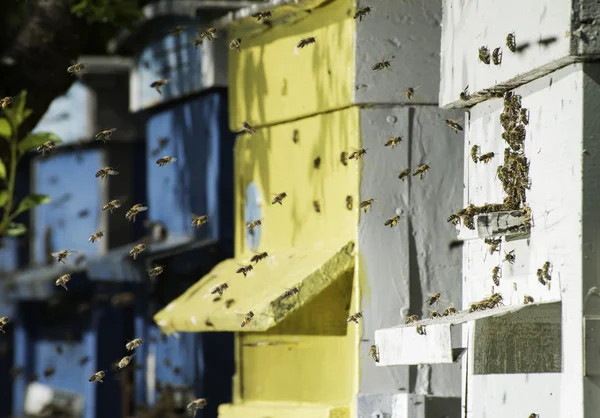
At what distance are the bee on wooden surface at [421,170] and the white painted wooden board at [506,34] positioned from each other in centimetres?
139

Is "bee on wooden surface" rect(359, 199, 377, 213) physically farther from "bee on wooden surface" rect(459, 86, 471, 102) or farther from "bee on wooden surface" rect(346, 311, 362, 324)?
"bee on wooden surface" rect(459, 86, 471, 102)

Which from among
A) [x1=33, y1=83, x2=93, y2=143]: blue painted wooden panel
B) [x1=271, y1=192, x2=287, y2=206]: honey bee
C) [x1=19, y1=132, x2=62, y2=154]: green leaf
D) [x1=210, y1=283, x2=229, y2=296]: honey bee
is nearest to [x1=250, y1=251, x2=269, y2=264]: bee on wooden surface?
[x1=210, y1=283, x2=229, y2=296]: honey bee

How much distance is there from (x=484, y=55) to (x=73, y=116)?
8.18 m

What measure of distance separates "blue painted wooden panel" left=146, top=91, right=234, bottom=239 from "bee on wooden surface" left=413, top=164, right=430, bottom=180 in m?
2.55

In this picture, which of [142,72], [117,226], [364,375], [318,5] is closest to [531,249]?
[364,375]

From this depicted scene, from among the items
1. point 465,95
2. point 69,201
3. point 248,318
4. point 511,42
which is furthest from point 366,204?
point 69,201

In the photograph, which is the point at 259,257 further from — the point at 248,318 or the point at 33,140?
the point at 33,140

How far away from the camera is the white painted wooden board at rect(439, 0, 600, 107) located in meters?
5.18

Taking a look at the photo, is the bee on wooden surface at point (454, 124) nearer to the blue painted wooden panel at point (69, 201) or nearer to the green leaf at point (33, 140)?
the green leaf at point (33, 140)

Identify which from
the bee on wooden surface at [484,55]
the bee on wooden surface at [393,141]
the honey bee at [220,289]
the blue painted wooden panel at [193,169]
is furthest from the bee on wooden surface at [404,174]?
the blue painted wooden panel at [193,169]

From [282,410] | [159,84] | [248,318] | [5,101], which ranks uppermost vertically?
[159,84]

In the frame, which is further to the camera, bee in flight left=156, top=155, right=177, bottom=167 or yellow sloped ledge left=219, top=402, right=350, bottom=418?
bee in flight left=156, top=155, right=177, bottom=167

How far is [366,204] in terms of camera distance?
7961 mm

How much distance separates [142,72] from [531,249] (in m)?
6.42
